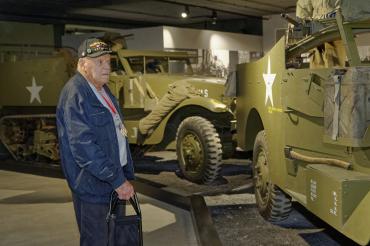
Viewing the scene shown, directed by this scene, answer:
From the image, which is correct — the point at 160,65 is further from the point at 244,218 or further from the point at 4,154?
the point at 244,218

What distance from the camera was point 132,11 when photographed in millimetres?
15922

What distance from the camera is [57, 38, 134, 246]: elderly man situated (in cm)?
314

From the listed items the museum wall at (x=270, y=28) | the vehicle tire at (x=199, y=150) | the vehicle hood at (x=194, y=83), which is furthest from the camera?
the museum wall at (x=270, y=28)

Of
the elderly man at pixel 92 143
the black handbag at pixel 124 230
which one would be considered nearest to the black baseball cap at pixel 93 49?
the elderly man at pixel 92 143

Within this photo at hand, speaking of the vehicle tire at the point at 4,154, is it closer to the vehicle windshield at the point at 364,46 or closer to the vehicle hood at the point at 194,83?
the vehicle hood at the point at 194,83

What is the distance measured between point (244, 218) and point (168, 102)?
2.70 meters

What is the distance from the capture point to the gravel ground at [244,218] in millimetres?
4988

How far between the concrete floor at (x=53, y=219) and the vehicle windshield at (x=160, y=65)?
2.39 m

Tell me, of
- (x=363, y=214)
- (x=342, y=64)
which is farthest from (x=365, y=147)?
(x=342, y=64)

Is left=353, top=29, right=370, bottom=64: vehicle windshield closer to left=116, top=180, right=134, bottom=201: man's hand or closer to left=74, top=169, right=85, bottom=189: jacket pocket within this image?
left=116, top=180, right=134, bottom=201: man's hand

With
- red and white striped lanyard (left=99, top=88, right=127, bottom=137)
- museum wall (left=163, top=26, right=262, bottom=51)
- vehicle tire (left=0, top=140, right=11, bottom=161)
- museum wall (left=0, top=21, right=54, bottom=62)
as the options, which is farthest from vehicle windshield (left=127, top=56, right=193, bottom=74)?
museum wall (left=0, top=21, right=54, bottom=62)

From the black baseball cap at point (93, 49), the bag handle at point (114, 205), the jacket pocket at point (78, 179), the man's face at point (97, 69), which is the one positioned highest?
the black baseball cap at point (93, 49)

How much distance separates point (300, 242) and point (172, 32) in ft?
32.2

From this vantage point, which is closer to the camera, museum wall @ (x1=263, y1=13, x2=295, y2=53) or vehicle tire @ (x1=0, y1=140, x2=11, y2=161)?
vehicle tire @ (x1=0, y1=140, x2=11, y2=161)
